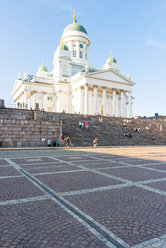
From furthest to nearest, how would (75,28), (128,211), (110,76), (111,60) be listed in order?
1. (111,60)
2. (75,28)
3. (110,76)
4. (128,211)

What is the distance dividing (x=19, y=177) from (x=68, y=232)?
464 centimetres

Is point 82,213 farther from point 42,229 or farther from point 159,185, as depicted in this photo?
point 159,185

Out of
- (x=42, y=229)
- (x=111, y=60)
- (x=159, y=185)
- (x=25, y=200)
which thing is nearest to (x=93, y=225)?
(x=42, y=229)

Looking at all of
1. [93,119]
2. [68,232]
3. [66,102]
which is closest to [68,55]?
[66,102]

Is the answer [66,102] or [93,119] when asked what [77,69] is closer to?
[66,102]

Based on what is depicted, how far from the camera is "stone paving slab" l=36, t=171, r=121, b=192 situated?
6.08 m

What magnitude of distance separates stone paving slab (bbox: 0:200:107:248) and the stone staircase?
2133 centimetres

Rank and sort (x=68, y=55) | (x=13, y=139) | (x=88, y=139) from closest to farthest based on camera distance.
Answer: (x=13, y=139) < (x=88, y=139) < (x=68, y=55)

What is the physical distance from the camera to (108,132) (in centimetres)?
3109

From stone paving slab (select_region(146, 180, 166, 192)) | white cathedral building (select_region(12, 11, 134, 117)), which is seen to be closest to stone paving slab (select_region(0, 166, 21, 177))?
stone paving slab (select_region(146, 180, 166, 192))

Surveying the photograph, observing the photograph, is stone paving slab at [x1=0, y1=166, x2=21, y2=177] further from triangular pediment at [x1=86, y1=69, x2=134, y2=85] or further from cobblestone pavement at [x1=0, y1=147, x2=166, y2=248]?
triangular pediment at [x1=86, y1=69, x2=134, y2=85]

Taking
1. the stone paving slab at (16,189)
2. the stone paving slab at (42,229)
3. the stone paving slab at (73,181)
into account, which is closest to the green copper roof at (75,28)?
the stone paving slab at (73,181)

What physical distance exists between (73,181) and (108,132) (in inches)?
971

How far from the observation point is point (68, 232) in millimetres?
3318
